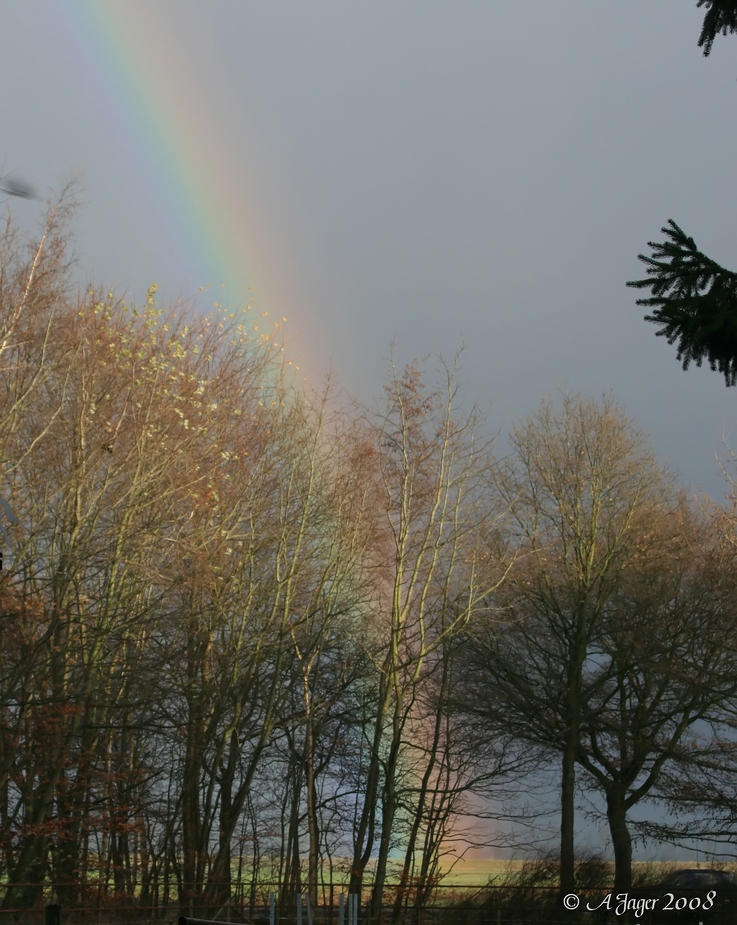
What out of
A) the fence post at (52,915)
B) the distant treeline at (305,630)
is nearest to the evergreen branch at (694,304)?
the fence post at (52,915)

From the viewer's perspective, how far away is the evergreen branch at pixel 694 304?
6.37m

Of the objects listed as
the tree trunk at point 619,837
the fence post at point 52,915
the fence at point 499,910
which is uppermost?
the fence post at point 52,915

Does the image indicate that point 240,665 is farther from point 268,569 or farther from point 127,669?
point 127,669

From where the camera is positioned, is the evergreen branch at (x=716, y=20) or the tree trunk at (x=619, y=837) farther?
the tree trunk at (x=619, y=837)

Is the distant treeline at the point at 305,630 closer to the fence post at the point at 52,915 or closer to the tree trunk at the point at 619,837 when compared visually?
the tree trunk at the point at 619,837

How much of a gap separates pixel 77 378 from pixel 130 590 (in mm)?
5155

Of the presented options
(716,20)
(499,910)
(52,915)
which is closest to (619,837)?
(499,910)

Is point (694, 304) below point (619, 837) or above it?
above

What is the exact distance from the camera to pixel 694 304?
21.0 feet

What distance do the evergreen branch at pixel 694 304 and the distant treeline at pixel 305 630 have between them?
51.3 feet

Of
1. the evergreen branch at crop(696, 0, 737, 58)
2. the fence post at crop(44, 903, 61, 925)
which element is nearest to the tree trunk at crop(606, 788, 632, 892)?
the fence post at crop(44, 903, 61, 925)

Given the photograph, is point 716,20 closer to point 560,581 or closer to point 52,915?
point 52,915

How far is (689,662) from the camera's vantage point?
96.2 ft

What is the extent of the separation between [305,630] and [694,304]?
23732 millimetres
